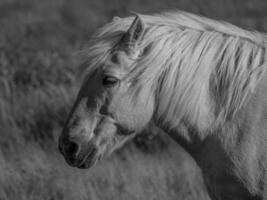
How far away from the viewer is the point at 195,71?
→ 3.09 meters

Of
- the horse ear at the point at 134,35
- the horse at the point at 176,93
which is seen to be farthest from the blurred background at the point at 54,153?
the horse ear at the point at 134,35

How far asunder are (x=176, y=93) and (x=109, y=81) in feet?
1.13

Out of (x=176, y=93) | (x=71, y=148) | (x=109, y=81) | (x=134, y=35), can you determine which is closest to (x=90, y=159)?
(x=71, y=148)

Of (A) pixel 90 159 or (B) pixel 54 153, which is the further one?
(B) pixel 54 153

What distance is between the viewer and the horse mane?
3.06m

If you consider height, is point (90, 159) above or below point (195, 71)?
below

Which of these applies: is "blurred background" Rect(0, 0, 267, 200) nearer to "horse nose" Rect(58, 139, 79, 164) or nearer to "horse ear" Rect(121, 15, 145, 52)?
"horse nose" Rect(58, 139, 79, 164)

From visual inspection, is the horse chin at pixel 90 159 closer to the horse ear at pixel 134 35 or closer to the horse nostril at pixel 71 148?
the horse nostril at pixel 71 148

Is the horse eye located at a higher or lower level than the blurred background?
higher

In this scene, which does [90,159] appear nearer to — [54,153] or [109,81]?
[109,81]

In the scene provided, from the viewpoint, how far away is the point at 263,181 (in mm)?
2945

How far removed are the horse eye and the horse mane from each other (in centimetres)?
9

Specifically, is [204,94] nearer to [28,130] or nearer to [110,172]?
[110,172]

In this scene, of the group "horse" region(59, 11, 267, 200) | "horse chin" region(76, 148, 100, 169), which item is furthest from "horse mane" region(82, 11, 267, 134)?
"horse chin" region(76, 148, 100, 169)
